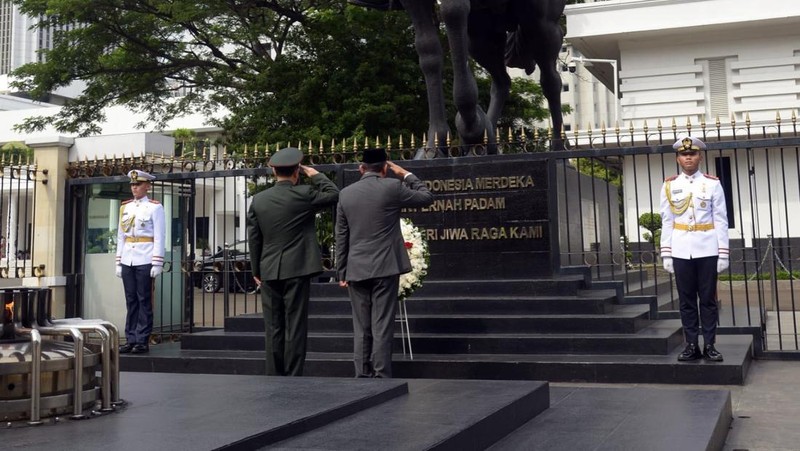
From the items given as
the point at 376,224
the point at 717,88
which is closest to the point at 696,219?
the point at 376,224

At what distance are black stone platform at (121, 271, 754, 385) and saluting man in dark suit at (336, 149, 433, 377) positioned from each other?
92cm

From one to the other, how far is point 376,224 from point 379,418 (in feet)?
7.84

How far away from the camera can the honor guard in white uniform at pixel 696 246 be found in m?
6.38

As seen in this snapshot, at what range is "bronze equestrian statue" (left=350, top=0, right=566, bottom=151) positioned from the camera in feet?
26.4

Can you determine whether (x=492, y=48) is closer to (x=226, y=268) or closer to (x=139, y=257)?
(x=226, y=268)

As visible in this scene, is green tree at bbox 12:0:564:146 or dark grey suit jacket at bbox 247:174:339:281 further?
green tree at bbox 12:0:564:146

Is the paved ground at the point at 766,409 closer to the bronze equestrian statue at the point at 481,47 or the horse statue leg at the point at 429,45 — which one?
the bronze equestrian statue at the point at 481,47

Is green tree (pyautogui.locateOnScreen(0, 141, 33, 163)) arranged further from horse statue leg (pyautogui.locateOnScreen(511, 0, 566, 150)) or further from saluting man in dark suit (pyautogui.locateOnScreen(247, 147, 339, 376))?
horse statue leg (pyautogui.locateOnScreen(511, 0, 566, 150))

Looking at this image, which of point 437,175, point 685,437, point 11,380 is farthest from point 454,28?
point 11,380

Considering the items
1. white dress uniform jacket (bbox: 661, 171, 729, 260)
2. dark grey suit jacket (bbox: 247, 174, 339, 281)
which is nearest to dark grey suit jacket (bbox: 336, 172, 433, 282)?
dark grey suit jacket (bbox: 247, 174, 339, 281)

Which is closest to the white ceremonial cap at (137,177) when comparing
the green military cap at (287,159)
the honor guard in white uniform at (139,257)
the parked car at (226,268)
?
the honor guard in white uniform at (139,257)

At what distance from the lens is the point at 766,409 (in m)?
5.34

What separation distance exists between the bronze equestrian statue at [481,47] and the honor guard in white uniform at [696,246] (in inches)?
81.2

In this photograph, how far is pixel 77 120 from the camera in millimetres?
20328
